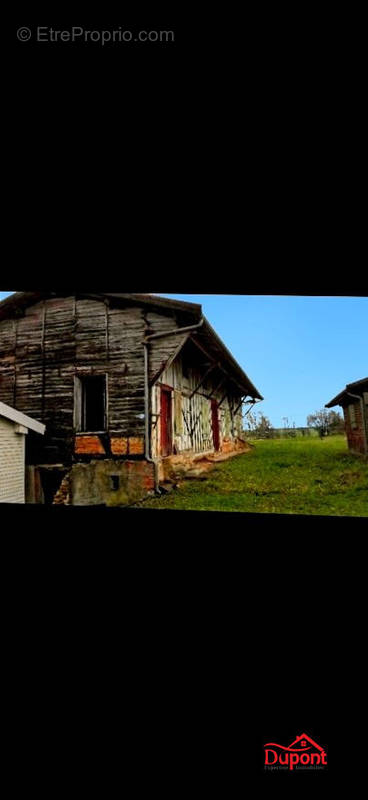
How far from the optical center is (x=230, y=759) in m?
0.83

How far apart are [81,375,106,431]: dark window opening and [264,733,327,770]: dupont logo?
16.0ft

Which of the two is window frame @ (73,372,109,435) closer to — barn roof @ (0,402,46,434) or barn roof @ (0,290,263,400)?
barn roof @ (0,402,46,434)

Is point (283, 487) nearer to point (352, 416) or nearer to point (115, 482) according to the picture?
point (115, 482)

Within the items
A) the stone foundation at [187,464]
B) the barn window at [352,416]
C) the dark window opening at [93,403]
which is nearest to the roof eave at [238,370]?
the stone foundation at [187,464]

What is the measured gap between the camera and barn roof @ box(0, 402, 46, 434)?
4.90 m

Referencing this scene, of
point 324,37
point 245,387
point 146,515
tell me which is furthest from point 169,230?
point 245,387

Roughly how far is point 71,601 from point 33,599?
10 centimetres

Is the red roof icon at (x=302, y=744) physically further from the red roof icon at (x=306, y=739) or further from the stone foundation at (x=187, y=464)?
the stone foundation at (x=187, y=464)

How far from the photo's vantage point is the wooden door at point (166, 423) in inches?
214

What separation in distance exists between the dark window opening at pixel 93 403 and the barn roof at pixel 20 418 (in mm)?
652

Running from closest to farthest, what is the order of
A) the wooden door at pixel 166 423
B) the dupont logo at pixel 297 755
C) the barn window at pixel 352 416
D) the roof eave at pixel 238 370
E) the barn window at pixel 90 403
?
the dupont logo at pixel 297 755, the roof eave at pixel 238 370, the wooden door at pixel 166 423, the barn window at pixel 90 403, the barn window at pixel 352 416

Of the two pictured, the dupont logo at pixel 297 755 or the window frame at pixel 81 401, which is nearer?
the dupont logo at pixel 297 755

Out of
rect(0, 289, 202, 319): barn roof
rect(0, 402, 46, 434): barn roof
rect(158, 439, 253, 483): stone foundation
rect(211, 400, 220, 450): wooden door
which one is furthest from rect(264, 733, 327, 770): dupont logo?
rect(211, 400, 220, 450): wooden door

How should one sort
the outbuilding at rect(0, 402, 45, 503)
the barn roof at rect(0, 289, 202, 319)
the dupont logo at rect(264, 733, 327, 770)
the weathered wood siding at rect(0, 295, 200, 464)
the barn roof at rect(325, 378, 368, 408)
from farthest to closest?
the barn roof at rect(325, 378, 368, 408), the weathered wood siding at rect(0, 295, 200, 464), the outbuilding at rect(0, 402, 45, 503), the barn roof at rect(0, 289, 202, 319), the dupont logo at rect(264, 733, 327, 770)
